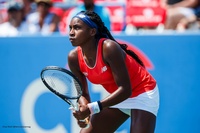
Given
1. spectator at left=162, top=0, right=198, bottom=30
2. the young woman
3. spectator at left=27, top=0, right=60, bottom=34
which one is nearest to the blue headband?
the young woman

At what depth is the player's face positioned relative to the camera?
4.20 meters

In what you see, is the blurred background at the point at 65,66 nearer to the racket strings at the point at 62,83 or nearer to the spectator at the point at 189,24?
the spectator at the point at 189,24

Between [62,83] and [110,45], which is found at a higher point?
[110,45]

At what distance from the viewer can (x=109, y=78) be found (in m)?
4.41

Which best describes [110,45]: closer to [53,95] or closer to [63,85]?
→ [63,85]

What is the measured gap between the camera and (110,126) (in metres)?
4.70

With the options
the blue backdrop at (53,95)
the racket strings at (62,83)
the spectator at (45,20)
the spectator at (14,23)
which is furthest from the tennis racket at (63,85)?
the spectator at (14,23)

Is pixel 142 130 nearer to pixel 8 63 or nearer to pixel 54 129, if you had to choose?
pixel 54 129

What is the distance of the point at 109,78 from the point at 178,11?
329cm

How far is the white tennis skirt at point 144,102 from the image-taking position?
4477mm

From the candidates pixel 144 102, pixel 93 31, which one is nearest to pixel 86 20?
pixel 93 31

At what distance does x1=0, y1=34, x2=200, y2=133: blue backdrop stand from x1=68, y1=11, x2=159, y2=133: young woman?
134 centimetres

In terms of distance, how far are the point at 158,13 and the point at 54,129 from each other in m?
3.48

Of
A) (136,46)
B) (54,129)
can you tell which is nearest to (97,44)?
(136,46)
